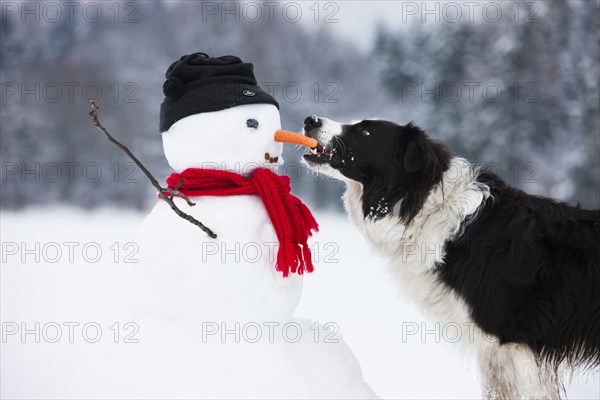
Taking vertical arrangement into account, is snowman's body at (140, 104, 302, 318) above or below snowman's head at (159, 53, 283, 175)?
below

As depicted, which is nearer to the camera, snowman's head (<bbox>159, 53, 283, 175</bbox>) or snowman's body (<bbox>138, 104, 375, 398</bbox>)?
snowman's body (<bbox>138, 104, 375, 398</bbox>)

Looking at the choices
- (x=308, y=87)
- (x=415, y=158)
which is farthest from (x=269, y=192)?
(x=308, y=87)

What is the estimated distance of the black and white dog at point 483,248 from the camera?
9.19 ft

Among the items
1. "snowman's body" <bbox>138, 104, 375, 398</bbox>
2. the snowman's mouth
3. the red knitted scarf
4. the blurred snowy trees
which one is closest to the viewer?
"snowman's body" <bbox>138, 104, 375, 398</bbox>

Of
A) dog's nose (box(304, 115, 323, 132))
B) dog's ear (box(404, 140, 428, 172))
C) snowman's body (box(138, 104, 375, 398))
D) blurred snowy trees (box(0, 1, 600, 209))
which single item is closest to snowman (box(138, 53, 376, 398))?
snowman's body (box(138, 104, 375, 398))

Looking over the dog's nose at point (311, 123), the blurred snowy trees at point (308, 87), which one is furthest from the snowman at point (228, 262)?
the blurred snowy trees at point (308, 87)

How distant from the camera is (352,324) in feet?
18.8

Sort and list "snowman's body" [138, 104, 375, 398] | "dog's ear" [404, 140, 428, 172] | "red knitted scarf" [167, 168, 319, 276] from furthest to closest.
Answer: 1. "dog's ear" [404, 140, 428, 172]
2. "red knitted scarf" [167, 168, 319, 276]
3. "snowman's body" [138, 104, 375, 398]

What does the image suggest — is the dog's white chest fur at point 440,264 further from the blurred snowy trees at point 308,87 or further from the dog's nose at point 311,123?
the blurred snowy trees at point 308,87

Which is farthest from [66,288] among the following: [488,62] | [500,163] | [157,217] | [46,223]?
[488,62]

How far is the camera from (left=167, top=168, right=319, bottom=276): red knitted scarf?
2.55 m

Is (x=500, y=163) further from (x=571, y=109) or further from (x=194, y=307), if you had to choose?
(x=194, y=307)

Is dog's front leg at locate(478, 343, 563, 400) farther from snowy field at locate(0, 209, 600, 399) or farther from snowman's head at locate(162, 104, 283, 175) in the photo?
snowman's head at locate(162, 104, 283, 175)

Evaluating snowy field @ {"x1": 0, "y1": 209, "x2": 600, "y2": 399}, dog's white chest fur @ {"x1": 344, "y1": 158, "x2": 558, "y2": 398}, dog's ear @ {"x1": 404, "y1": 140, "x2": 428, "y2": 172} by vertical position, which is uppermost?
dog's ear @ {"x1": 404, "y1": 140, "x2": 428, "y2": 172}
